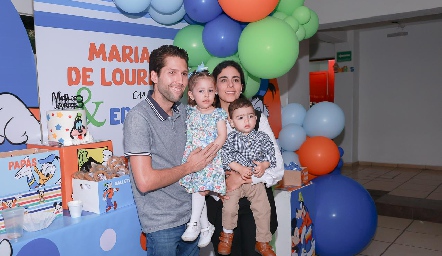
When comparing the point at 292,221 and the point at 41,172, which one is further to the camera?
the point at 292,221

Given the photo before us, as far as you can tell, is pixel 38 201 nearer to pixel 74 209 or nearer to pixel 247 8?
pixel 74 209

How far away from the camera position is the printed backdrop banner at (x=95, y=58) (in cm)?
223

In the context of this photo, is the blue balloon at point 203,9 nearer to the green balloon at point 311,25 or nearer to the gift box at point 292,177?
the green balloon at point 311,25

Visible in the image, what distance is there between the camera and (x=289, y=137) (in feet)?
11.9

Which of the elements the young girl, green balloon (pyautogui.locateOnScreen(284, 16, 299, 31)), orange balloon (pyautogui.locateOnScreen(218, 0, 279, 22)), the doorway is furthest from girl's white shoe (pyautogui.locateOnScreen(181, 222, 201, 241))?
the doorway

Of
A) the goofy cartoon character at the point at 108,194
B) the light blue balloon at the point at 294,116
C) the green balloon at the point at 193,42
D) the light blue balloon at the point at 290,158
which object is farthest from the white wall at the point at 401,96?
the goofy cartoon character at the point at 108,194

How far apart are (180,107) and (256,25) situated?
2.87 ft

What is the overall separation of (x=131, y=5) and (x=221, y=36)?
600 millimetres

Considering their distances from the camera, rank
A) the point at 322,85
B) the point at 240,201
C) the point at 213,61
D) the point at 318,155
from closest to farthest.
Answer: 1. the point at 240,201
2. the point at 213,61
3. the point at 318,155
4. the point at 322,85

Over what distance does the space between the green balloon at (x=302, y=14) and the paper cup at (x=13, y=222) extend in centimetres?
229

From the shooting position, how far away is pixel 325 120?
3576 millimetres

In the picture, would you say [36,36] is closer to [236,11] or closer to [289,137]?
[236,11]

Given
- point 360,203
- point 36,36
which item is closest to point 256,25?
point 36,36

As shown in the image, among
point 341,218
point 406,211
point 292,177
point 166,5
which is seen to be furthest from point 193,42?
point 406,211
